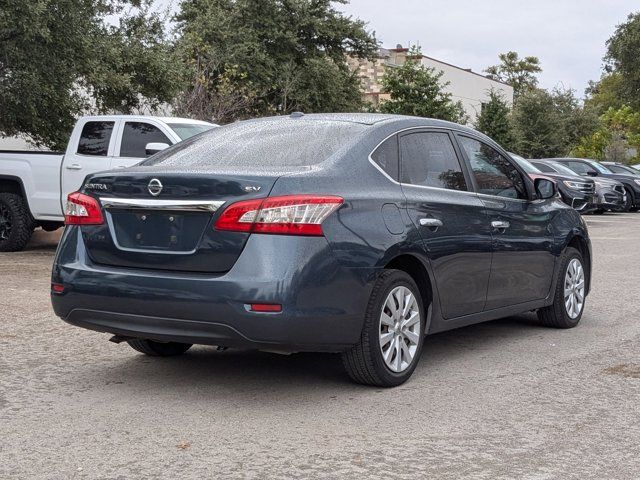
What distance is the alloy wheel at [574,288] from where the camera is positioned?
8.28m

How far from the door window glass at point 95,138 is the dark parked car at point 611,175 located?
18809mm

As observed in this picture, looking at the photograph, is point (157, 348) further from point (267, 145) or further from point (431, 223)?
point (431, 223)

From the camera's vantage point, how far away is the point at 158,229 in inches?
217

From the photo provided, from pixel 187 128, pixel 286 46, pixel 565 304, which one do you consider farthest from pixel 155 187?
pixel 286 46

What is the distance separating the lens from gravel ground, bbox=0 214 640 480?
443 centimetres

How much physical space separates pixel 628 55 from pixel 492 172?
5411 cm

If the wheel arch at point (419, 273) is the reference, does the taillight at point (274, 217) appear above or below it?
above

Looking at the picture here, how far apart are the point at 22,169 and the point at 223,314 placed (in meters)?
9.40

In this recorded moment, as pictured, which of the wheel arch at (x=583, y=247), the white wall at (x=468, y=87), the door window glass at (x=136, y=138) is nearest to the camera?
the wheel arch at (x=583, y=247)

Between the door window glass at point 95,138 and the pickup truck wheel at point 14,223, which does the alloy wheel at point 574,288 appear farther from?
the pickup truck wheel at point 14,223

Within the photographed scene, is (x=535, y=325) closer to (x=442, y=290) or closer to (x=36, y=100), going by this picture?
(x=442, y=290)

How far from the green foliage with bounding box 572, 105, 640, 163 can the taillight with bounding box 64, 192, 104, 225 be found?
5129 cm

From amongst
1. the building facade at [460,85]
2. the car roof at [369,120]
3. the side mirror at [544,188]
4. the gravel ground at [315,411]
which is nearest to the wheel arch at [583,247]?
the side mirror at [544,188]

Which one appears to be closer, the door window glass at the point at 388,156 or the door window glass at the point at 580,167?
the door window glass at the point at 388,156
